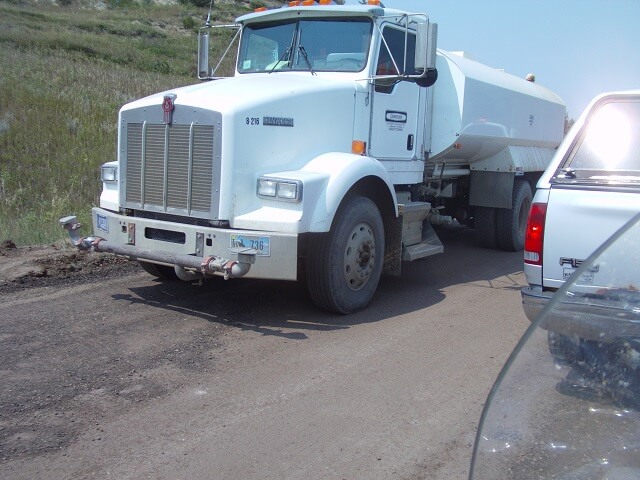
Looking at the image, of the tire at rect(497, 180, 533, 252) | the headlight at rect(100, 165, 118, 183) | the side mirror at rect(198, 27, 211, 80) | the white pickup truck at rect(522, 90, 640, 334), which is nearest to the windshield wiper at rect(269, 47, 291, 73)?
the side mirror at rect(198, 27, 211, 80)

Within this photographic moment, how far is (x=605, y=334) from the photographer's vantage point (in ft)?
7.09

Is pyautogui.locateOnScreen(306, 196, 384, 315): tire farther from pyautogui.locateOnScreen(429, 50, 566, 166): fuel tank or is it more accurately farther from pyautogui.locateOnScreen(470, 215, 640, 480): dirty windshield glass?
pyautogui.locateOnScreen(470, 215, 640, 480): dirty windshield glass

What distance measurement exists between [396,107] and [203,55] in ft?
8.36

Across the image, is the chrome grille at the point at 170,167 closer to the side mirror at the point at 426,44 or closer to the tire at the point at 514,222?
the side mirror at the point at 426,44

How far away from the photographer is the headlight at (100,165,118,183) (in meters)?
6.80

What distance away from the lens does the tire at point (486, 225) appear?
1039 centimetres

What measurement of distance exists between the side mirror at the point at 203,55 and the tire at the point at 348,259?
3.03 m

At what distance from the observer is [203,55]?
8.45 m

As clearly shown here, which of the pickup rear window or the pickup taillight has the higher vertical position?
the pickup rear window

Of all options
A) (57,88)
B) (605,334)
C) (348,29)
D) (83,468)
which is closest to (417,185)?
(348,29)

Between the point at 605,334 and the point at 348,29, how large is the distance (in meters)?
5.72

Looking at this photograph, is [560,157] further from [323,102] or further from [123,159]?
[123,159]

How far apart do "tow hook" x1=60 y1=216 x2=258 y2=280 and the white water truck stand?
0.01 m

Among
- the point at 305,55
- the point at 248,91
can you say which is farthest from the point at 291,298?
the point at 305,55
